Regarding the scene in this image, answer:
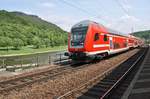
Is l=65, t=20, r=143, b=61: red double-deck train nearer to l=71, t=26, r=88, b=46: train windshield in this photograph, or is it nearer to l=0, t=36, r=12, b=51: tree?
l=71, t=26, r=88, b=46: train windshield

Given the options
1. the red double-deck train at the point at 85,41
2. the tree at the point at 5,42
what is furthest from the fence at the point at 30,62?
the tree at the point at 5,42

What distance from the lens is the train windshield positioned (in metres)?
22.4

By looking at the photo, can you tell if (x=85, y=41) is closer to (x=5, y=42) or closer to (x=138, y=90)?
(x=138, y=90)

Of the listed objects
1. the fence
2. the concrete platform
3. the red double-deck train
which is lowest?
the concrete platform

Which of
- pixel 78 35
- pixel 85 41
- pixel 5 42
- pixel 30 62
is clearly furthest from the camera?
pixel 5 42

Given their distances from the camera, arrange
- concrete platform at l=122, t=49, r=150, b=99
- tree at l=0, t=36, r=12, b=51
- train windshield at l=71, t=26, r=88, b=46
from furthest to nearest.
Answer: tree at l=0, t=36, r=12, b=51, train windshield at l=71, t=26, r=88, b=46, concrete platform at l=122, t=49, r=150, b=99

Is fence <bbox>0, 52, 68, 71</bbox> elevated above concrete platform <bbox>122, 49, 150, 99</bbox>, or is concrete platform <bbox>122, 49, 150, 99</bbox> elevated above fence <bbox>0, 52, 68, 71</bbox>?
fence <bbox>0, 52, 68, 71</bbox>

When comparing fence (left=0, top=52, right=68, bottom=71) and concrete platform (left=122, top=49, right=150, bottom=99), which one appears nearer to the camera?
concrete platform (left=122, top=49, right=150, bottom=99)

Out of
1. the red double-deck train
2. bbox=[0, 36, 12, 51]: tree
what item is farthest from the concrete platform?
bbox=[0, 36, 12, 51]: tree

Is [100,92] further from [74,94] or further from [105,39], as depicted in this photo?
[105,39]

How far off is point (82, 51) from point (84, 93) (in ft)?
35.0

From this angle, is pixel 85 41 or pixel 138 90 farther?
pixel 85 41

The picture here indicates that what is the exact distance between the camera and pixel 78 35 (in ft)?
75.1

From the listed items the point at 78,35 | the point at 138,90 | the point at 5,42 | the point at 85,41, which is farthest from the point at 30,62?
the point at 5,42
